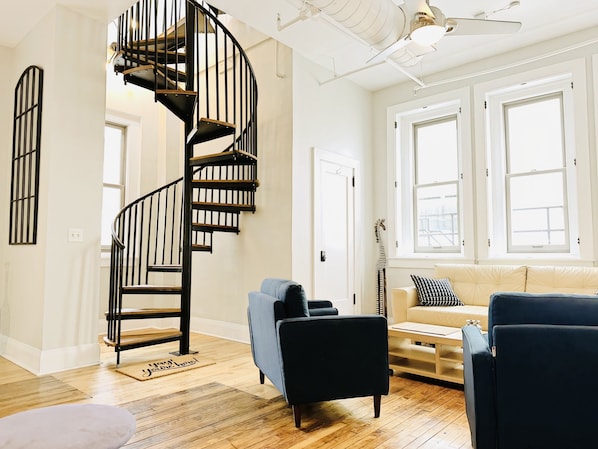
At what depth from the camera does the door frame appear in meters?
5.18

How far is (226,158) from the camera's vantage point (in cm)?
445

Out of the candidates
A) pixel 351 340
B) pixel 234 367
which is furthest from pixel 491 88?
pixel 234 367

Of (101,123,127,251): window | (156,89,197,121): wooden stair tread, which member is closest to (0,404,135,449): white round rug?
(156,89,197,121): wooden stair tread

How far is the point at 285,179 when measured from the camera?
501cm

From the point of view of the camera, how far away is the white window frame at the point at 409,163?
549cm

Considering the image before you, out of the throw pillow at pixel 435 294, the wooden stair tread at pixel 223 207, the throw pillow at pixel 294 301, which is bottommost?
the throw pillow at pixel 435 294

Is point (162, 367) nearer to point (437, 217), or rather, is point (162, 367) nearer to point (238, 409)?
point (238, 409)

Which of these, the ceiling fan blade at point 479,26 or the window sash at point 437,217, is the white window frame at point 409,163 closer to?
the window sash at point 437,217

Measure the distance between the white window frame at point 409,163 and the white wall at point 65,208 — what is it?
380cm

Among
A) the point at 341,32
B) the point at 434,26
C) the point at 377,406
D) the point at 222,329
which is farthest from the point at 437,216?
the point at 377,406

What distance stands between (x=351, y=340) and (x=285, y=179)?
2694 millimetres

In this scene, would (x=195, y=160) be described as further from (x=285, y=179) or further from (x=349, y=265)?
(x=349, y=265)

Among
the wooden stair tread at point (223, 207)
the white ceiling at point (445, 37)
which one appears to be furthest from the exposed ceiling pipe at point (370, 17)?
the wooden stair tread at point (223, 207)

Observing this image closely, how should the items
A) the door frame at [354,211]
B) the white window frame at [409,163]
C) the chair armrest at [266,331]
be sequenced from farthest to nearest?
the white window frame at [409,163] < the door frame at [354,211] < the chair armrest at [266,331]
